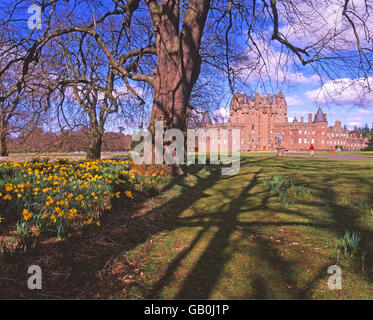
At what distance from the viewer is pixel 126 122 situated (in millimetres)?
12148

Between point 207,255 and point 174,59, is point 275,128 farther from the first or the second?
point 207,255

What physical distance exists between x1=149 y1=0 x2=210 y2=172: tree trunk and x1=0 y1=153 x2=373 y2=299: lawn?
3186 mm

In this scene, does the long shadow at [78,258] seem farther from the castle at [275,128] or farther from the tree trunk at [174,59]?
the castle at [275,128]

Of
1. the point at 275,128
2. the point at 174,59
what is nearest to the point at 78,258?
the point at 174,59

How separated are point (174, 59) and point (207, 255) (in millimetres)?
5864

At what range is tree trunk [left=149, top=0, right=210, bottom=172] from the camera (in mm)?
7027

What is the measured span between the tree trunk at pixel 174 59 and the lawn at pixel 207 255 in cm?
319

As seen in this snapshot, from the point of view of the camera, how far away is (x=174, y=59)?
23.1 feet

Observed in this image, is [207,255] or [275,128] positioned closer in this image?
[207,255]

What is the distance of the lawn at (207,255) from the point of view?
2.27 m

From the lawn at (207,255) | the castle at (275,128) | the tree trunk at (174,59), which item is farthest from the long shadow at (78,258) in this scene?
the castle at (275,128)

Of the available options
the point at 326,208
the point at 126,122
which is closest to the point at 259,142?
the point at 126,122

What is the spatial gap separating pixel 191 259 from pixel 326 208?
3.07 m

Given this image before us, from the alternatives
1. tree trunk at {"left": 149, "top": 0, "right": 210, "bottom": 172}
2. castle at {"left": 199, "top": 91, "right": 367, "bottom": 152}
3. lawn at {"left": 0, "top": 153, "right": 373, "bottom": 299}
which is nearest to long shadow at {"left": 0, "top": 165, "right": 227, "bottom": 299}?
lawn at {"left": 0, "top": 153, "right": 373, "bottom": 299}
